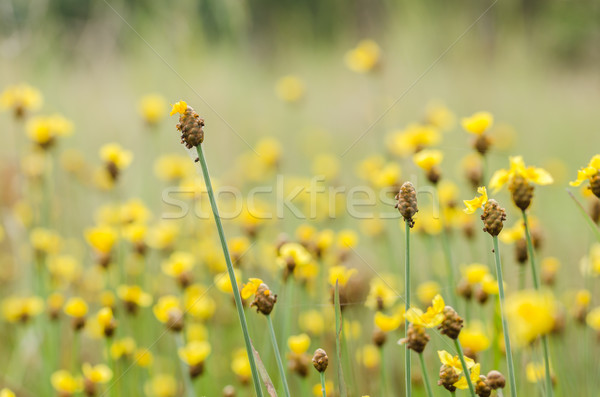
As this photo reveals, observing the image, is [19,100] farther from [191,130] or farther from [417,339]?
[417,339]

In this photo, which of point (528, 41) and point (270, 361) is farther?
point (528, 41)

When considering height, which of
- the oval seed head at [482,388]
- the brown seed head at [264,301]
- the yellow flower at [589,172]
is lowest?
the oval seed head at [482,388]

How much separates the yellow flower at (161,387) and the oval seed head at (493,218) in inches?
41.1

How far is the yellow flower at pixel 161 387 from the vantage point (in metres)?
1.43

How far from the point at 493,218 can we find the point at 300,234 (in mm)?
846

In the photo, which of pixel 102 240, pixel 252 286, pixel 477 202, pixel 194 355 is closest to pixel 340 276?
pixel 252 286

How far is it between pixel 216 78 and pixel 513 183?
483 cm

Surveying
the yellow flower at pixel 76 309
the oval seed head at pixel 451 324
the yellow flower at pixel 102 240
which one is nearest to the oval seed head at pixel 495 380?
the oval seed head at pixel 451 324

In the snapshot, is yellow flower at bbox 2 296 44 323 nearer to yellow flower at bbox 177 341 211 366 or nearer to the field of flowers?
the field of flowers

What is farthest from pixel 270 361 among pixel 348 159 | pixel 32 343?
pixel 348 159

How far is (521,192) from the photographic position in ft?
2.53

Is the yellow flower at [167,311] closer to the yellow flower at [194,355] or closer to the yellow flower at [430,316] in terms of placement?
the yellow flower at [194,355]

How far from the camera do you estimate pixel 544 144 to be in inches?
162

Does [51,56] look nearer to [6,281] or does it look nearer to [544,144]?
[6,281]
